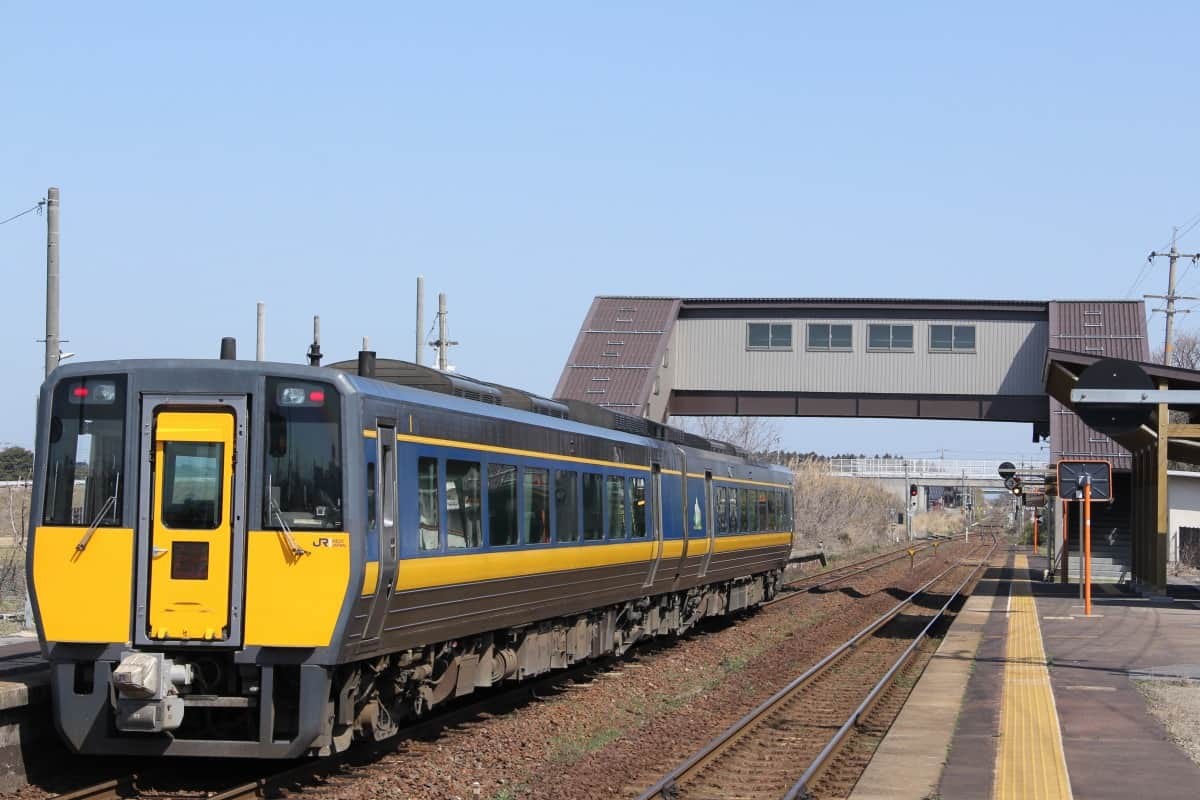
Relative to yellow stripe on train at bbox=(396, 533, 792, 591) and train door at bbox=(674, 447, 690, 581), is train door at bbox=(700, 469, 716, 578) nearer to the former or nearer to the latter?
yellow stripe on train at bbox=(396, 533, 792, 591)

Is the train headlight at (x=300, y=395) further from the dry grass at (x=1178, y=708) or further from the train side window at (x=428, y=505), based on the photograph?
the dry grass at (x=1178, y=708)

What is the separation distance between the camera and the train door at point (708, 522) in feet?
69.0

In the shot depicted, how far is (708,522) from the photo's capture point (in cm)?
2122

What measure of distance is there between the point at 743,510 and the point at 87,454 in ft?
51.3

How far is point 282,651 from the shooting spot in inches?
369

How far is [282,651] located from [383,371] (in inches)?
144

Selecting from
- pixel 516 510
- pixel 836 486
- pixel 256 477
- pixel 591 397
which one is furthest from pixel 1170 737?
pixel 836 486

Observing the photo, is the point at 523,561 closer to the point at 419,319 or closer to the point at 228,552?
the point at 228,552

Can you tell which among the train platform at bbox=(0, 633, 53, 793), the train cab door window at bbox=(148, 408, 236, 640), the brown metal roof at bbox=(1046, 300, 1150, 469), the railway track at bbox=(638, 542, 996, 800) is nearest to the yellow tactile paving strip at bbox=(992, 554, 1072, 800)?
the railway track at bbox=(638, 542, 996, 800)

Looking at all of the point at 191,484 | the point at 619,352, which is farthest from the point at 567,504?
the point at 619,352

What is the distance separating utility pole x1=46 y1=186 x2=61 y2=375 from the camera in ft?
59.6

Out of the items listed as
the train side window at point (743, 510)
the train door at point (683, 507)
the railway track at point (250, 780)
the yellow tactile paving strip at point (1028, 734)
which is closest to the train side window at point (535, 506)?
the railway track at point (250, 780)

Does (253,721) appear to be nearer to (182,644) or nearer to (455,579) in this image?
(182,644)

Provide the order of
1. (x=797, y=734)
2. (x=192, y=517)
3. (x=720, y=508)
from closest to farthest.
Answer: (x=192, y=517) < (x=797, y=734) < (x=720, y=508)
